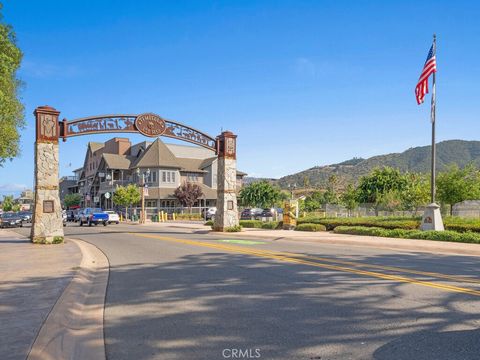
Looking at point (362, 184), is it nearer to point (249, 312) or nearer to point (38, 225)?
point (38, 225)

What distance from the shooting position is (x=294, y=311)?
20.1 ft

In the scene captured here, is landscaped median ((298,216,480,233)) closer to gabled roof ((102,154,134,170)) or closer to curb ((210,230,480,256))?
curb ((210,230,480,256))

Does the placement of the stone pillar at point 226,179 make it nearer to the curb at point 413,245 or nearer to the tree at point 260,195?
the curb at point 413,245

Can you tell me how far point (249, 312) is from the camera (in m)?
6.12

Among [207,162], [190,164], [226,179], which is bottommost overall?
[226,179]

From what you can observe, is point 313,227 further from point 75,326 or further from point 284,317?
point 75,326

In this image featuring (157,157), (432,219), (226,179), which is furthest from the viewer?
(157,157)

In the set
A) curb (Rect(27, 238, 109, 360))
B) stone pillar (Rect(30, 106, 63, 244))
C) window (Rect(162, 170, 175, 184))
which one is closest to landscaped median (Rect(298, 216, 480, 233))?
stone pillar (Rect(30, 106, 63, 244))

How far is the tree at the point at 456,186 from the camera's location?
27891 mm

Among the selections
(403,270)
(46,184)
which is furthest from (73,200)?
(403,270)

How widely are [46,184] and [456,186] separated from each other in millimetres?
24681

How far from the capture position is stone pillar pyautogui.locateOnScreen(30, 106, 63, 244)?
57.6 feet

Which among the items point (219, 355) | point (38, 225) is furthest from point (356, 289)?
point (38, 225)

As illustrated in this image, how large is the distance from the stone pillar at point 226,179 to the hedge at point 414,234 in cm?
649
